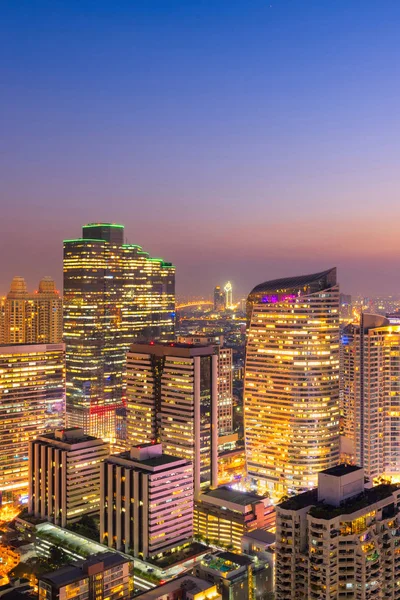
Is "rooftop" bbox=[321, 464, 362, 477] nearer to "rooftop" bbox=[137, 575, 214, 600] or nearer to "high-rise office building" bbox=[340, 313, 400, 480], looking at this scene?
"rooftop" bbox=[137, 575, 214, 600]

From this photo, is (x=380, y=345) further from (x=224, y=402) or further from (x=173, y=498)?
(x=173, y=498)

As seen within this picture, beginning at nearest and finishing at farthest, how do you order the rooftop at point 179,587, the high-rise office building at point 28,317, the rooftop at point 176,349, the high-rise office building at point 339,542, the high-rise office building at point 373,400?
the high-rise office building at point 339,542 < the rooftop at point 179,587 < the rooftop at point 176,349 < the high-rise office building at point 373,400 < the high-rise office building at point 28,317

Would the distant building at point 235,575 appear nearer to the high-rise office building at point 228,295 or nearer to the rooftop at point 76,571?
the rooftop at point 76,571

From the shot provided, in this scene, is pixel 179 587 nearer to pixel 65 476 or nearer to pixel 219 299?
pixel 65 476

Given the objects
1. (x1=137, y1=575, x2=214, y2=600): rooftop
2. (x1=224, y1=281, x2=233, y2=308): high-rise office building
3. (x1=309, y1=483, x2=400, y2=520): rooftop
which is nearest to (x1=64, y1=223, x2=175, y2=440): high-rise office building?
(x1=137, y1=575, x2=214, y2=600): rooftop

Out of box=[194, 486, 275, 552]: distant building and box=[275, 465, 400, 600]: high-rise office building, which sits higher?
box=[275, 465, 400, 600]: high-rise office building

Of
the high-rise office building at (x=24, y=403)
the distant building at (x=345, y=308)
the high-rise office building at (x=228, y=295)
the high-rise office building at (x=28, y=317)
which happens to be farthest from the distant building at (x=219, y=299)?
the high-rise office building at (x=24, y=403)
